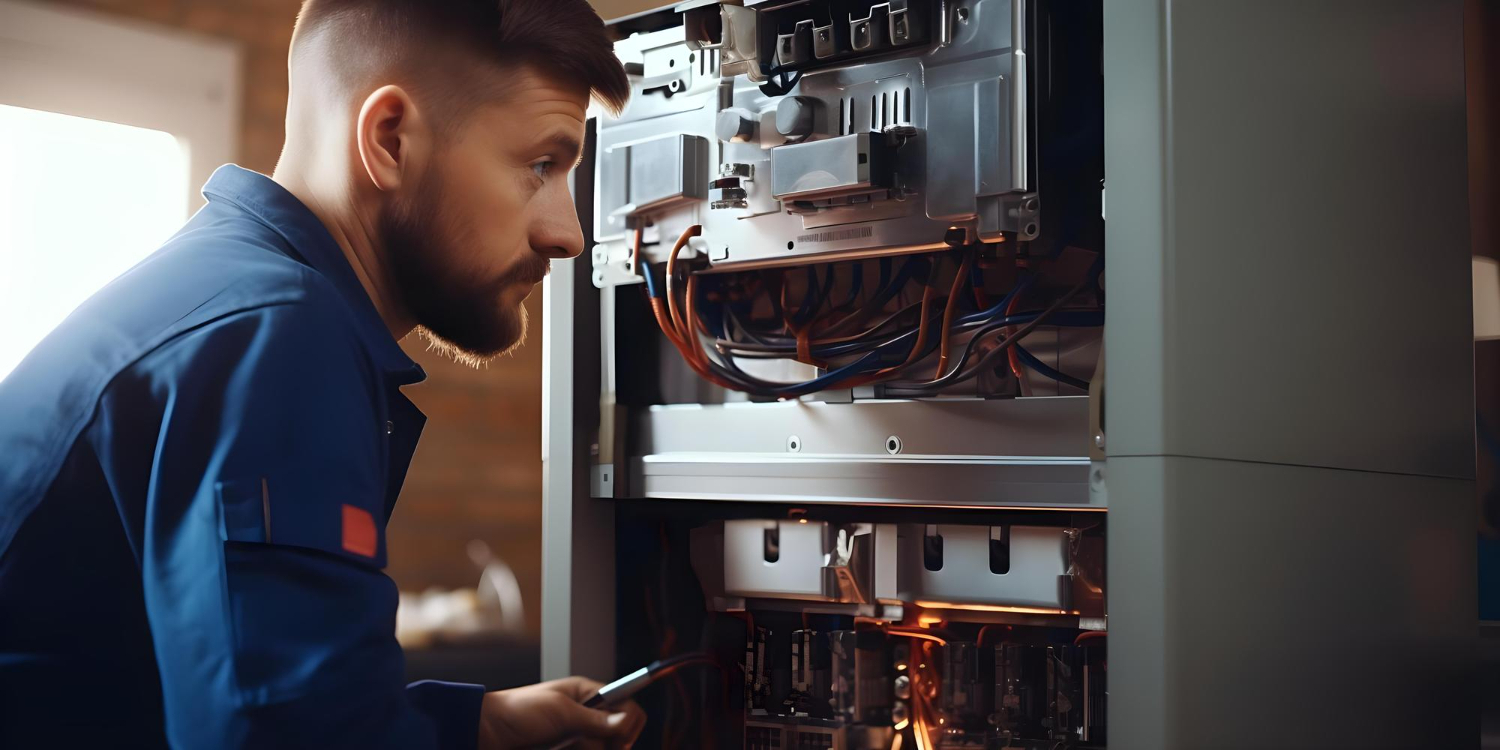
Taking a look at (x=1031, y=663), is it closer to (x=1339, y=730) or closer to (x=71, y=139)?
(x=1339, y=730)

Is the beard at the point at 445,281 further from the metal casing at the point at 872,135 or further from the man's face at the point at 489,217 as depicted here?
the metal casing at the point at 872,135

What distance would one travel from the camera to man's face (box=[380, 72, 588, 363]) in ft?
3.46

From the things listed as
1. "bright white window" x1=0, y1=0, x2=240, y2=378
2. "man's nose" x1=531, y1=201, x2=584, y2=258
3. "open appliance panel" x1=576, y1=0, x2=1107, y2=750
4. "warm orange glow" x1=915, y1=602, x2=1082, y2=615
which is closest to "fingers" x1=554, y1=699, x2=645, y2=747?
"open appliance panel" x1=576, y1=0, x2=1107, y2=750

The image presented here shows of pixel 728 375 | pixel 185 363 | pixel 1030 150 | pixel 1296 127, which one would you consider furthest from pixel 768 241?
pixel 185 363

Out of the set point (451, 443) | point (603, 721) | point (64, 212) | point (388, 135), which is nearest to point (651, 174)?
point (388, 135)

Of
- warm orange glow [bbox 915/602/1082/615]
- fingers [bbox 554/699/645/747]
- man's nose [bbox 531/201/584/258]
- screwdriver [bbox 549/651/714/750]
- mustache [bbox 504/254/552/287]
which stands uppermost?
man's nose [bbox 531/201/584/258]

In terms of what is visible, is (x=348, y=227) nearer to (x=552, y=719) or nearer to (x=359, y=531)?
(x=359, y=531)

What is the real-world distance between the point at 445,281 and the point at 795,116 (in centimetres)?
36

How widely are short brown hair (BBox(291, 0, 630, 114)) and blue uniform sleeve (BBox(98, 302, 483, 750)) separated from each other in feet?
1.01

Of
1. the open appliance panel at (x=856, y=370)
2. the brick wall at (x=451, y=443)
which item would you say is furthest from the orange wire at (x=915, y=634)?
the brick wall at (x=451, y=443)

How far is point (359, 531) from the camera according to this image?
0.81 m

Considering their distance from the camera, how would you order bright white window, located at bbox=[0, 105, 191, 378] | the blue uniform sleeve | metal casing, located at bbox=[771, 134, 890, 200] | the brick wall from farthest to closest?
the brick wall → bright white window, located at bbox=[0, 105, 191, 378] → metal casing, located at bbox=[771, 134, 890, 200] → the blue uniform sleeve

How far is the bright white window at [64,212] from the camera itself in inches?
78.8

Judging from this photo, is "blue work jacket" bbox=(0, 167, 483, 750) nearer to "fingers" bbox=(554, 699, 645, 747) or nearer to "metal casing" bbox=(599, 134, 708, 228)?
"fingers" bbox=(554, 699, 645, 747)
